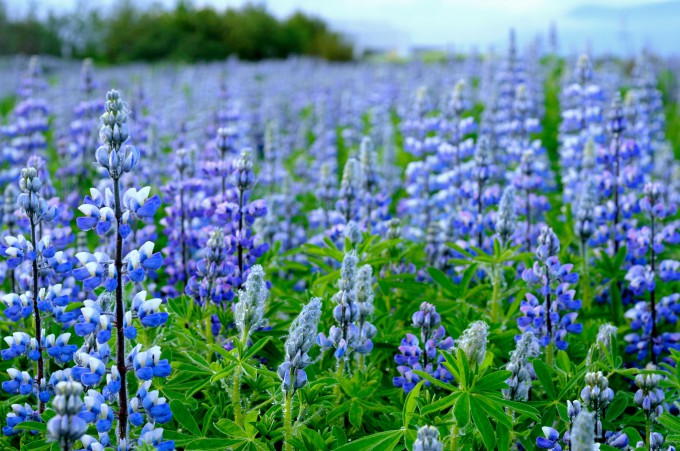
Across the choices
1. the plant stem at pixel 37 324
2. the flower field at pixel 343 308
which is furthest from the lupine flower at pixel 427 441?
the plant stem at pixel 37 324

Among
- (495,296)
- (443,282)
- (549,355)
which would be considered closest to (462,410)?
(549,355)

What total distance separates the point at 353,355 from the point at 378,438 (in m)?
0.77

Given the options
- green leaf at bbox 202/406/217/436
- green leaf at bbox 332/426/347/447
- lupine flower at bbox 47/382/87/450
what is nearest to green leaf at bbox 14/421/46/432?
green leaf at bbox 202/406/217/436

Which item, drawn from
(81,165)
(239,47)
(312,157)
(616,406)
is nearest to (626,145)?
(616,406)

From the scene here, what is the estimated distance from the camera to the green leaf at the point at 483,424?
2.11 metres

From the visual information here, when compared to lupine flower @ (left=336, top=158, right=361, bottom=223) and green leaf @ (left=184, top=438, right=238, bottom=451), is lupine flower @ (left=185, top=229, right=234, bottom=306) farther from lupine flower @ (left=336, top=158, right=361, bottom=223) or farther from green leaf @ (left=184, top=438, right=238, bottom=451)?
lupine flower @ (left=336, top=158, right=361, bottom=223)

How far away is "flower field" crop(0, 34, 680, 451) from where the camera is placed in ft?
7.07

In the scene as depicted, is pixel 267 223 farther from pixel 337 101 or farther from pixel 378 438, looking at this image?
pixel 337 101

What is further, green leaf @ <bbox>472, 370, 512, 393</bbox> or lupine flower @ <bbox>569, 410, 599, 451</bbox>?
green leaf @ <bbox>472, 370, 512, 393</bbox>

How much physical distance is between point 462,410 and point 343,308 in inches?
24.2

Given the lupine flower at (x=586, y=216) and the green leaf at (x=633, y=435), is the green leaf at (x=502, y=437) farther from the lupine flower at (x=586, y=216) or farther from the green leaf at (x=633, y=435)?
the lupine flower at (x=586, y=216)

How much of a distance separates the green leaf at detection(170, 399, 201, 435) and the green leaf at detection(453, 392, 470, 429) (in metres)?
0.85

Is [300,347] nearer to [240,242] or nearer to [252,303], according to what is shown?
[252,303]

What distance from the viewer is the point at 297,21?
3406 centimetres
